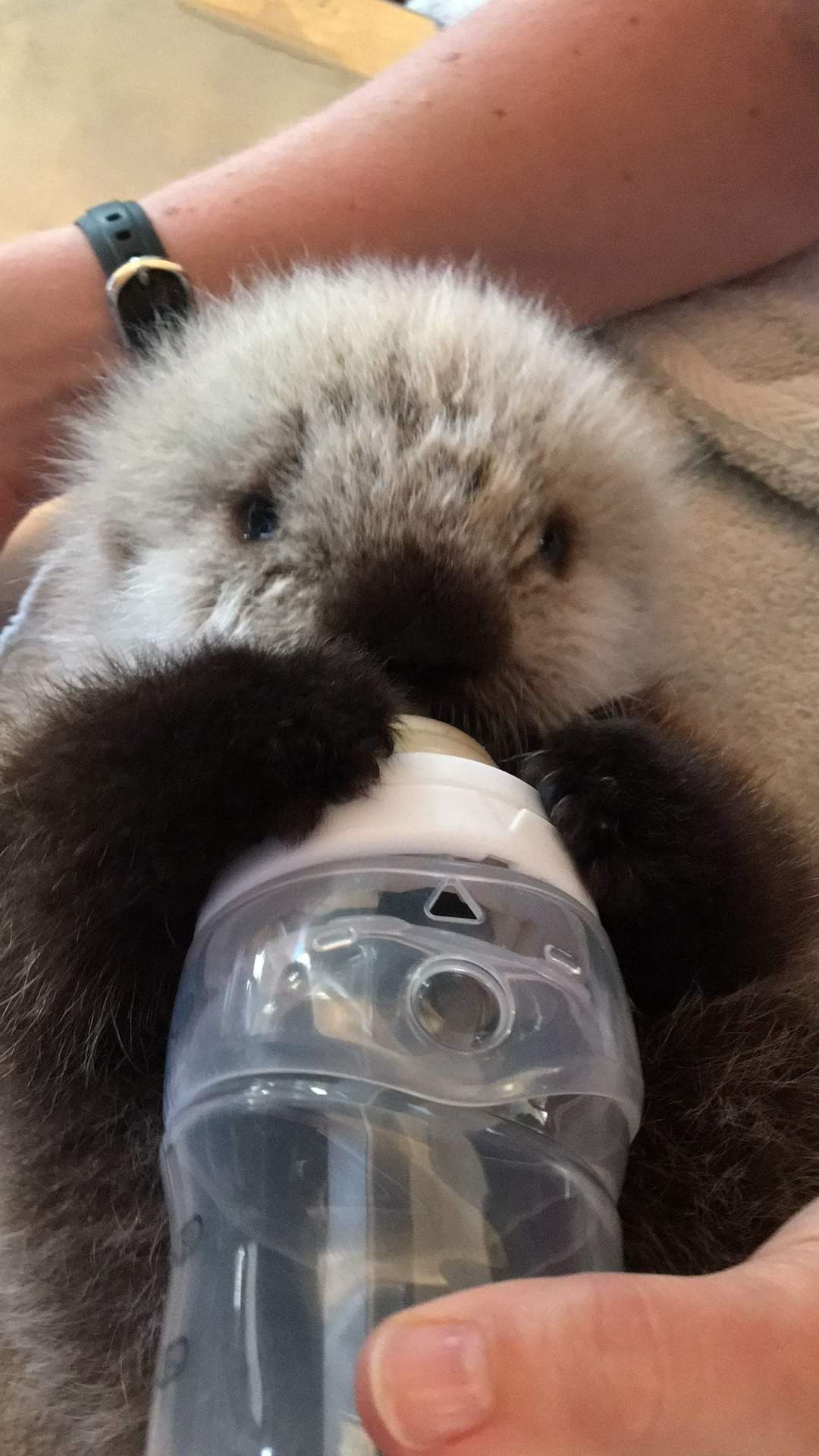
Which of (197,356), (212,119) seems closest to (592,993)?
(197,356)

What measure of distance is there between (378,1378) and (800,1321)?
0.17 m

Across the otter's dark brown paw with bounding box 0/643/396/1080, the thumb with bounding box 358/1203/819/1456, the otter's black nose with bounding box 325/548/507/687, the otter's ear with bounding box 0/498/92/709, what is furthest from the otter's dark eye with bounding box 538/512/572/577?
the thumb with bounding box 358/1203/819/1456

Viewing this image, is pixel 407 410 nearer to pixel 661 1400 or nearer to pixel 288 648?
pixel 288 648

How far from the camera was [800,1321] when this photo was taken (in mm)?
383

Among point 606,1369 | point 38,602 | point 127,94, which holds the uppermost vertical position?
point 127,94

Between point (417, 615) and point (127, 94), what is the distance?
148cm

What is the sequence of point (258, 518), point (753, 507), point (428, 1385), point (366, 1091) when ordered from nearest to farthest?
point (428, 1385), point (366, 1091), point (258, 518), point (753, 507)

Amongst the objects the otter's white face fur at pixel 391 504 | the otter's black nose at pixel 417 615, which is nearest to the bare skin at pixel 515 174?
the otter's white face fur at pixel 391 504

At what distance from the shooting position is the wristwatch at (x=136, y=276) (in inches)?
39.3

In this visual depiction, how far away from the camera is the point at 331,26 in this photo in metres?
1.66

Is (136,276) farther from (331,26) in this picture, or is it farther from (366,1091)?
(331,26)

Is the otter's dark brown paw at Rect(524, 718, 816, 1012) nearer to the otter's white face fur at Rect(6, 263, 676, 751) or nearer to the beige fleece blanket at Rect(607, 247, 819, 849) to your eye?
the otter's white face fur at Rect(6, 263, 676, 751)

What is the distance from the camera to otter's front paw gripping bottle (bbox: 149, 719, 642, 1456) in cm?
46

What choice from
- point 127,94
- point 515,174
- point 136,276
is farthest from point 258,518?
point 127,94
